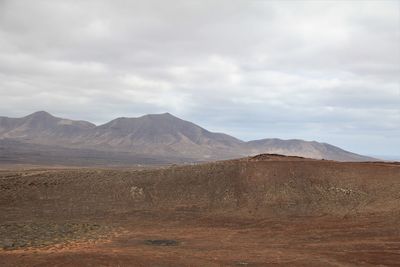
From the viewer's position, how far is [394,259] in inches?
781

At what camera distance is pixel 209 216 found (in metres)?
34.0

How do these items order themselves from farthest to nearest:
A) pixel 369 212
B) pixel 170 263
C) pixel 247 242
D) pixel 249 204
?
pixel 249 204 → pixel 369 212 → pixel 247 242 → pixel 170 263

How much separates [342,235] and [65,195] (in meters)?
22.8

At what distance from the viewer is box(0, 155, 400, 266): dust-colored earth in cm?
2048

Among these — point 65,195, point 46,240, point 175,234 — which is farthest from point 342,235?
point 65,195

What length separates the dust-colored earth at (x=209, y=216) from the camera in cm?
2048

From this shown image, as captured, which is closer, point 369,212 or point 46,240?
point 46,240

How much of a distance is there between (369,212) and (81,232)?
19.6m

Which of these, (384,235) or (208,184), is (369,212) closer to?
(384,235)

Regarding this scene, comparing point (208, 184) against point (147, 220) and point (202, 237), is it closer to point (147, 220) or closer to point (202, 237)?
point (147, 220)

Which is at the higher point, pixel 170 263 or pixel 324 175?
pixel 324 175

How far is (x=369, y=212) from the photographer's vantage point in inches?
1259

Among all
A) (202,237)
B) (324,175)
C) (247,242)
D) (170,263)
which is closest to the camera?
(170,263)

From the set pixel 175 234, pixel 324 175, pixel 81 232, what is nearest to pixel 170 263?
pixel 175 234
